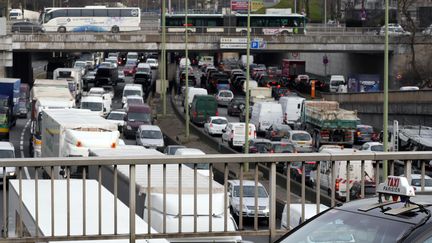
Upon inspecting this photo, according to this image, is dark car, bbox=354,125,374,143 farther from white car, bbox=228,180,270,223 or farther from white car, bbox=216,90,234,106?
white car, bbox=228,180,270,223

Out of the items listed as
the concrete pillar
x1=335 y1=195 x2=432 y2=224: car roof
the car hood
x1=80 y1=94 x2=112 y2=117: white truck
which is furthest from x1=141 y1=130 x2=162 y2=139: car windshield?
the concrete pillar

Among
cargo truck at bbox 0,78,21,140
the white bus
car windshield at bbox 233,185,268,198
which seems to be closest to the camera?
car windshield at bbox 233,185,268,198

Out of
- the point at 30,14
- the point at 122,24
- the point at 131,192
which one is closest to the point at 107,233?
the point at 131,192

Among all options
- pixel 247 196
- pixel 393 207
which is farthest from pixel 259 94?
pixel 393 207

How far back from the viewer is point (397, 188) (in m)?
7.77

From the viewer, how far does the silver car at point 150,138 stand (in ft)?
165

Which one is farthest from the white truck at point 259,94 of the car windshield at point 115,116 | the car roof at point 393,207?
the car roof at point 393,207

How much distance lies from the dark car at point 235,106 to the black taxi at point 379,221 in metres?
65.8

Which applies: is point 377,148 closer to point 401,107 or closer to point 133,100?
point 401,107

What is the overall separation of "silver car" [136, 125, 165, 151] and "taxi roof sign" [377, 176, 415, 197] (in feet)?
137

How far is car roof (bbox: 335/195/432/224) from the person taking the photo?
24.2ft

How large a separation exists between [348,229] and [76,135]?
26933 mm

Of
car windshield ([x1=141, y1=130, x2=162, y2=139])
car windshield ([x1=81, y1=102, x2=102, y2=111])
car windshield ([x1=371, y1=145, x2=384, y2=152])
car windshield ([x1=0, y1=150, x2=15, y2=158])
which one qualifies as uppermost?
car windshield ([x1=0, y1=150, x2=15, y2=158])

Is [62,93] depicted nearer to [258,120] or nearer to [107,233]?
[258,120]
